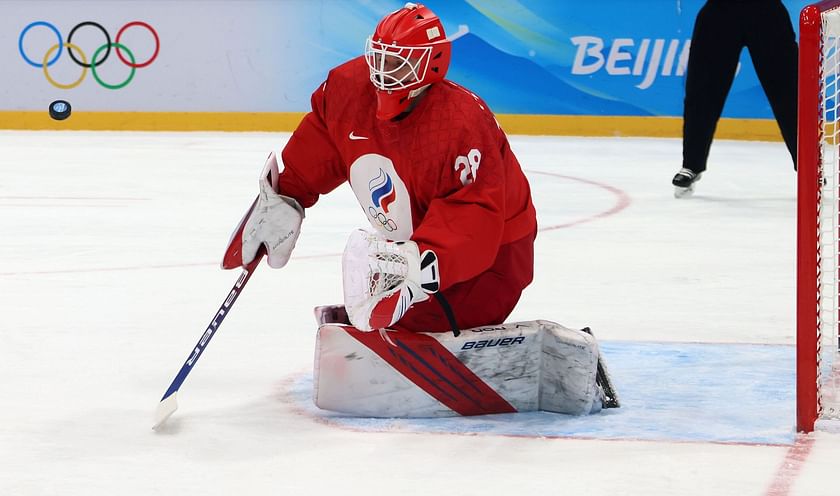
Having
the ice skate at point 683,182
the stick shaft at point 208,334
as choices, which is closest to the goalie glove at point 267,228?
the stick shaft at point 208,334

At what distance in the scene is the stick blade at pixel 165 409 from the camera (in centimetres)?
194

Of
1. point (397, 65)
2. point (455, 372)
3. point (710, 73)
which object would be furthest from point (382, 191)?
point (710, 73)

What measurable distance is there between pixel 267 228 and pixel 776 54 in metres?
3.82

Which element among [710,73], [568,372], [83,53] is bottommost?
[83,53]

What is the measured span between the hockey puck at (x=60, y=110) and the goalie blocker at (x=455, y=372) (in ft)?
22.5

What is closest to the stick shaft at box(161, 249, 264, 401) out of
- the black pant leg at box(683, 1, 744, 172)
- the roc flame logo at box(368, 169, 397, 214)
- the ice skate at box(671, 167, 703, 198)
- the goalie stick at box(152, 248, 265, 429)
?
the goalie stick at box(152, 248, 265, 429)

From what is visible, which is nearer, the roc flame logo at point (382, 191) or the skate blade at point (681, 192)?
the roc flame logo at point (382, 191)

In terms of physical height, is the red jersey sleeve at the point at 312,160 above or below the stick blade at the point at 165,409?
above

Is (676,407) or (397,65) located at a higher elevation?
(397,65)

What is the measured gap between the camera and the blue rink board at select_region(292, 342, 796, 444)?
1.92m

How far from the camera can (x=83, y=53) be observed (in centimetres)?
904

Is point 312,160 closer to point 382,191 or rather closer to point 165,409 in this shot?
point 382,191

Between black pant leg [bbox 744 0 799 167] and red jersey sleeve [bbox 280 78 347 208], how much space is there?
3.60 metres

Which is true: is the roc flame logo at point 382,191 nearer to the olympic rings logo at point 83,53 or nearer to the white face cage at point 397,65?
the white face cage at point 397,65
